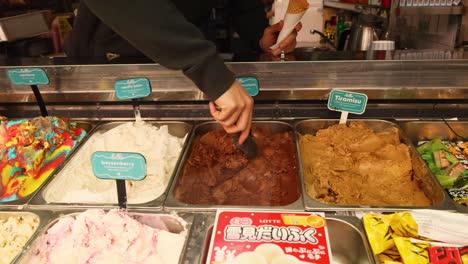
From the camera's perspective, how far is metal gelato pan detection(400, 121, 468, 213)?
1.97 metres

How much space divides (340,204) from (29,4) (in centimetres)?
385

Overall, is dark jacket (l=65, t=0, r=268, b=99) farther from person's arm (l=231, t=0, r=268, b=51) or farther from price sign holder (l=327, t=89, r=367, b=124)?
person's arm (l=231, t=0, r=268, b=51)

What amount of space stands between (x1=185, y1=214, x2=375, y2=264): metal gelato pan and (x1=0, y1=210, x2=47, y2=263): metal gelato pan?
2.26 ft

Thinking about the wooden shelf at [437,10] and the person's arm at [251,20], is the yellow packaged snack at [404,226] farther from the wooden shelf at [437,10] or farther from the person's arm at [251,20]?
the wooden shelf at [437,10]

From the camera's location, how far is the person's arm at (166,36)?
121 centimetres

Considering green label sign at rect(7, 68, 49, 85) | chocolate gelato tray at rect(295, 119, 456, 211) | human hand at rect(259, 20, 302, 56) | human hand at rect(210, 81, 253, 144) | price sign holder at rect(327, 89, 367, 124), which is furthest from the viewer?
human hand at rect(259, 20, 302, 56)

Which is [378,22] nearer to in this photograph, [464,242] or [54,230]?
[464,242]

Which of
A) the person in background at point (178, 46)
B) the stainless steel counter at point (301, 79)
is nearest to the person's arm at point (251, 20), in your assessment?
the stainless steel counter at point (301, 79)

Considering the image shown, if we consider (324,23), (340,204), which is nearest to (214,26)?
(340,204)

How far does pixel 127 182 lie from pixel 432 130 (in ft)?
5.50

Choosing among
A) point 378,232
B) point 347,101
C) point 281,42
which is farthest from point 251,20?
point 378,232

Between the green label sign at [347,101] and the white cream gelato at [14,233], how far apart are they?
1512mm

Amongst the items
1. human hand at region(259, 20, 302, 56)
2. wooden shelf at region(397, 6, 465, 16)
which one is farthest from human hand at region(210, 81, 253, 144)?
wooden shelf at region(397, 6, 465, 16)

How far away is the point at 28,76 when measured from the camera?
77.5 inches
